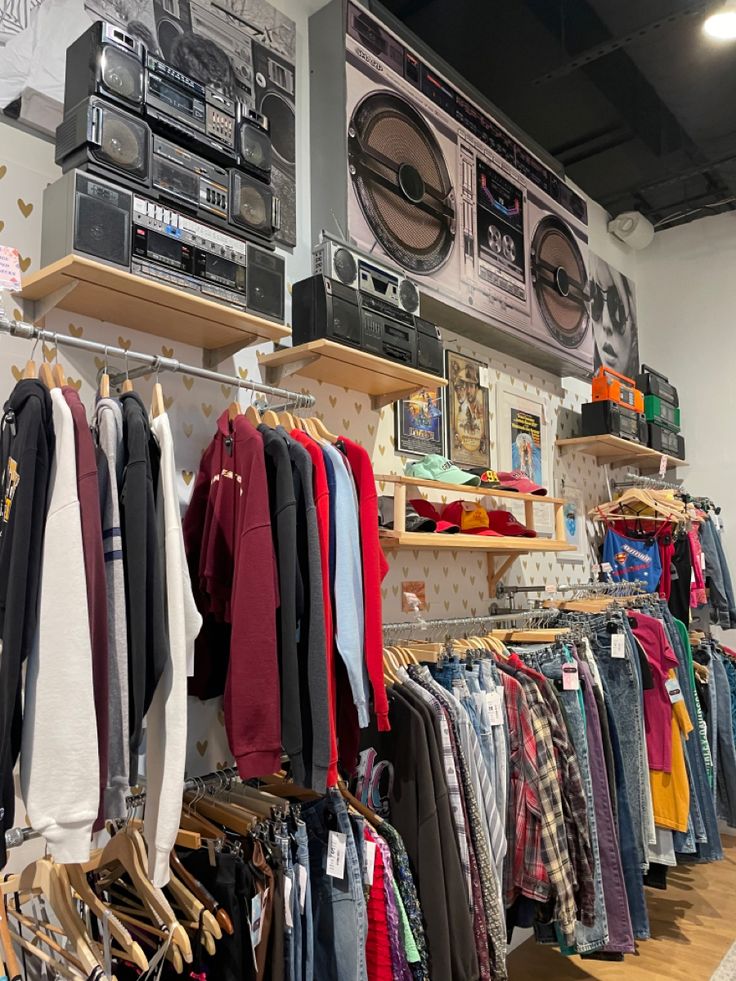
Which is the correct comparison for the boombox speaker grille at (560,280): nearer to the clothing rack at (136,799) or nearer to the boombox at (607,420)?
the boombox at (607,420)

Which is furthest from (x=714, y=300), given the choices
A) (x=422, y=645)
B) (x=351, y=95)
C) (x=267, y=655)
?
(x=267, y=655)

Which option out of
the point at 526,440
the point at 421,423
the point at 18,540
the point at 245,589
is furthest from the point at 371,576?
the point at 526,440

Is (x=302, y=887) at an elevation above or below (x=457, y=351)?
below

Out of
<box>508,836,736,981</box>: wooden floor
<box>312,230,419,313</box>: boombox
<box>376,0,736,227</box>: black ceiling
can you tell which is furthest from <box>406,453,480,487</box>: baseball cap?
<box>376,0,736,227</box>: black ceiling

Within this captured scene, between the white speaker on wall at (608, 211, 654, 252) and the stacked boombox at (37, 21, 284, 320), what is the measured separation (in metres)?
3.54

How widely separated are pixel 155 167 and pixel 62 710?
1.23 meters

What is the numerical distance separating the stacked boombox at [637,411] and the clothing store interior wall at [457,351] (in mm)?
158

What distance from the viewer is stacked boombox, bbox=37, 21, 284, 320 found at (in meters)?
1.62

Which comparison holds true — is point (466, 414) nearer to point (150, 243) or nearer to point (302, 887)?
point (150, 243)

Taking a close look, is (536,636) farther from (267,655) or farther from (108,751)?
(108,751)

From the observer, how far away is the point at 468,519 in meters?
2.72

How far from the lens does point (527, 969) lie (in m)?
2.88


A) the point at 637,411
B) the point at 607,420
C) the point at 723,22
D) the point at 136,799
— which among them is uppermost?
the point at 723,22

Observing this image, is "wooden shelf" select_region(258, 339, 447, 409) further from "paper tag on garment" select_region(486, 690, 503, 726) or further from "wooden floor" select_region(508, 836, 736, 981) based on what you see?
"wooden floor" select_region(508, 836, 736, 981)
